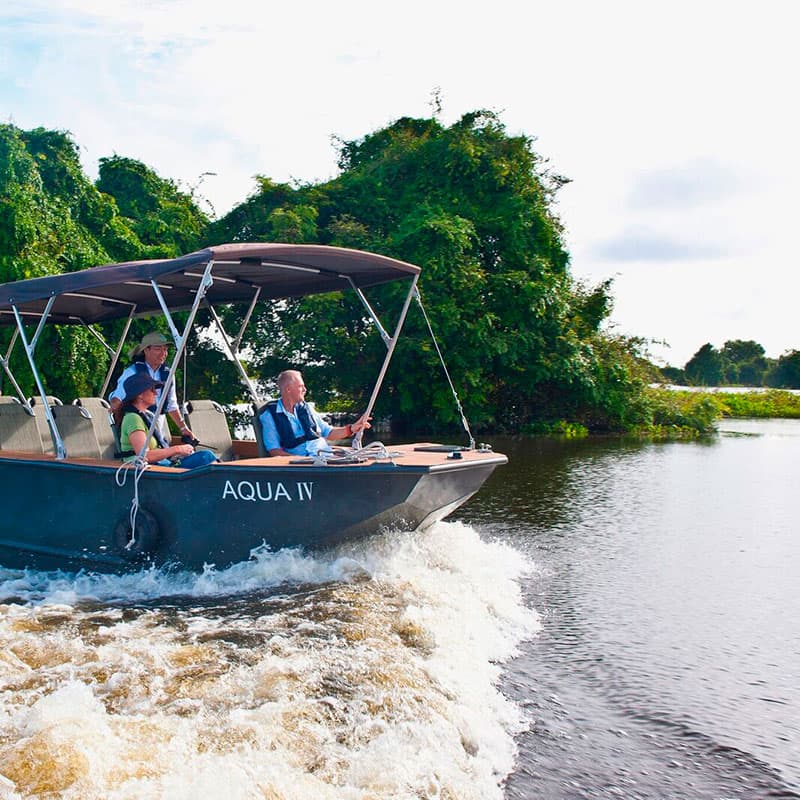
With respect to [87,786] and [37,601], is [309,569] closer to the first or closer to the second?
[37,601]

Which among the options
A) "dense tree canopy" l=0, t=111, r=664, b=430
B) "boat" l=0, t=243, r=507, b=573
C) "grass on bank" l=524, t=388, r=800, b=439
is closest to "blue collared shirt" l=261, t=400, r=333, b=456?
"boat" l=0, t=243, r=507, b=573

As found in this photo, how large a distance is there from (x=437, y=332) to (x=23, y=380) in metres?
9.13

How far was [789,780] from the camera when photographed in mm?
3912

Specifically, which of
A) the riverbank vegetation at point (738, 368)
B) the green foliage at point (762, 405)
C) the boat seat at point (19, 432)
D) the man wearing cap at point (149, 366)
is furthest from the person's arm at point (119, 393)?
the riverbank vegetation at point (738, 368)

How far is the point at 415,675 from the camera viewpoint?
15.3ft

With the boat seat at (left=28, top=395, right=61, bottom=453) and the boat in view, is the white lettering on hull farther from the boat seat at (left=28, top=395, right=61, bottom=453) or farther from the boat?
the boat seat at (left=28, top=395, right=61, bottom=453)

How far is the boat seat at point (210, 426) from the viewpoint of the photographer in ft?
26.0

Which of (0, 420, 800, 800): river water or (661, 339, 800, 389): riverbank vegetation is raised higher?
(661, 339, 800, 389): riverbank vegetation

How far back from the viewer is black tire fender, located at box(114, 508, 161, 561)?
658 cm

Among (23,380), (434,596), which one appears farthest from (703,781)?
(23,380)

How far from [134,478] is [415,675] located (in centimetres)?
292

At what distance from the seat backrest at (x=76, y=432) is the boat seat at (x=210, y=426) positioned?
0.89 meters

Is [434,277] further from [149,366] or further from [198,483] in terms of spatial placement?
[198,483]

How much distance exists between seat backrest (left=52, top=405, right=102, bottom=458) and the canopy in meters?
1.00
